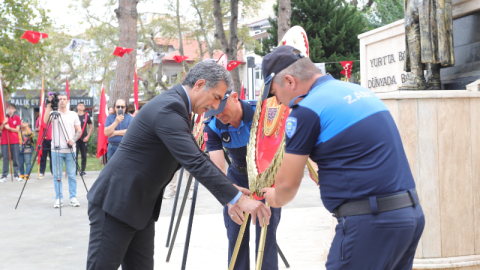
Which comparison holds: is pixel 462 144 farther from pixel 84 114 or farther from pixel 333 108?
pixel 84 114

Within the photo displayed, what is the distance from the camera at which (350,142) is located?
2.10 m

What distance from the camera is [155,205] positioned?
3.13 meters

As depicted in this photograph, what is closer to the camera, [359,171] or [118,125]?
[359,171]

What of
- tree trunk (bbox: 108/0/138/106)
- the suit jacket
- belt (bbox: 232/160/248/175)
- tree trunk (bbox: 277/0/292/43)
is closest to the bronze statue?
belt (bbox: 232/160/248/175)

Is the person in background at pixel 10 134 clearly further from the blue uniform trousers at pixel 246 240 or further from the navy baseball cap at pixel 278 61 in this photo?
the navy baseball cap at pixel 278 61

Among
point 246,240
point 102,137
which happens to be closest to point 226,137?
point 246,240

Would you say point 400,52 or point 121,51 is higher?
point 121,51

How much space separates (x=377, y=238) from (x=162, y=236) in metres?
4.89

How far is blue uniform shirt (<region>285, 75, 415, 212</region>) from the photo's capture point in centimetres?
210

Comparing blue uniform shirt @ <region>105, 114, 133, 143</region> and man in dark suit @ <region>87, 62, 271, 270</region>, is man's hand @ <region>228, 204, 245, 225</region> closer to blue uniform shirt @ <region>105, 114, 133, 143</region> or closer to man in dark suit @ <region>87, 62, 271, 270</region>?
man in dark suit @ <region>87, 62, 271, 270</region>

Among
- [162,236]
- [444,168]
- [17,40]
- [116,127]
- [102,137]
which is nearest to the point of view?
[444,168]

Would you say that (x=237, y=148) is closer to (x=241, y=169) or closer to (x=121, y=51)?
(x=241, y=169)

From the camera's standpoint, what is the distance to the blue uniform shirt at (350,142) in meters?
2.10

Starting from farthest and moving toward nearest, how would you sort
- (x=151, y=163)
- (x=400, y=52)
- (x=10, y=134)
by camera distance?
(x=10, y=134) < (x=400, y=52) < (x=151, y=163)
